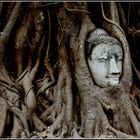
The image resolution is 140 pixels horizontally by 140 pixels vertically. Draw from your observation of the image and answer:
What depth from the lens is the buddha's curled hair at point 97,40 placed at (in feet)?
16.9

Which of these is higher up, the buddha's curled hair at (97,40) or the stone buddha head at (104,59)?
the buddha's curled hair at (97,40)

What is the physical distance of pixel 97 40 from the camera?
5168 mm

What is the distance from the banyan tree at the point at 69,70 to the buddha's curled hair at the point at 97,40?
0.01 m

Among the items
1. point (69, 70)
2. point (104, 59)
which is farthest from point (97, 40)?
point (69, 70)

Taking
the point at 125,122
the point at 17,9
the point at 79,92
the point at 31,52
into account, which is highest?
the point at 17,9

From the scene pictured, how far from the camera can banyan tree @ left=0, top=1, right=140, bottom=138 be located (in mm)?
4832

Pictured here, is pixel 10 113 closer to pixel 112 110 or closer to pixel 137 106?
pixel 112 110

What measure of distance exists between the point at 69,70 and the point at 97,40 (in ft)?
1.65

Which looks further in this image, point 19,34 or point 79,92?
point 19,34

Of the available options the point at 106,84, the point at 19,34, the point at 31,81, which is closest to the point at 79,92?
the point at 106,84

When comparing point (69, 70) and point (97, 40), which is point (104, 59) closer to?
point (97, 40)

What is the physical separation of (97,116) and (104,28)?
123 centimetres

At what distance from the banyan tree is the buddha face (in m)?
0.01

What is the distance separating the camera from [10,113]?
511 centimetres
